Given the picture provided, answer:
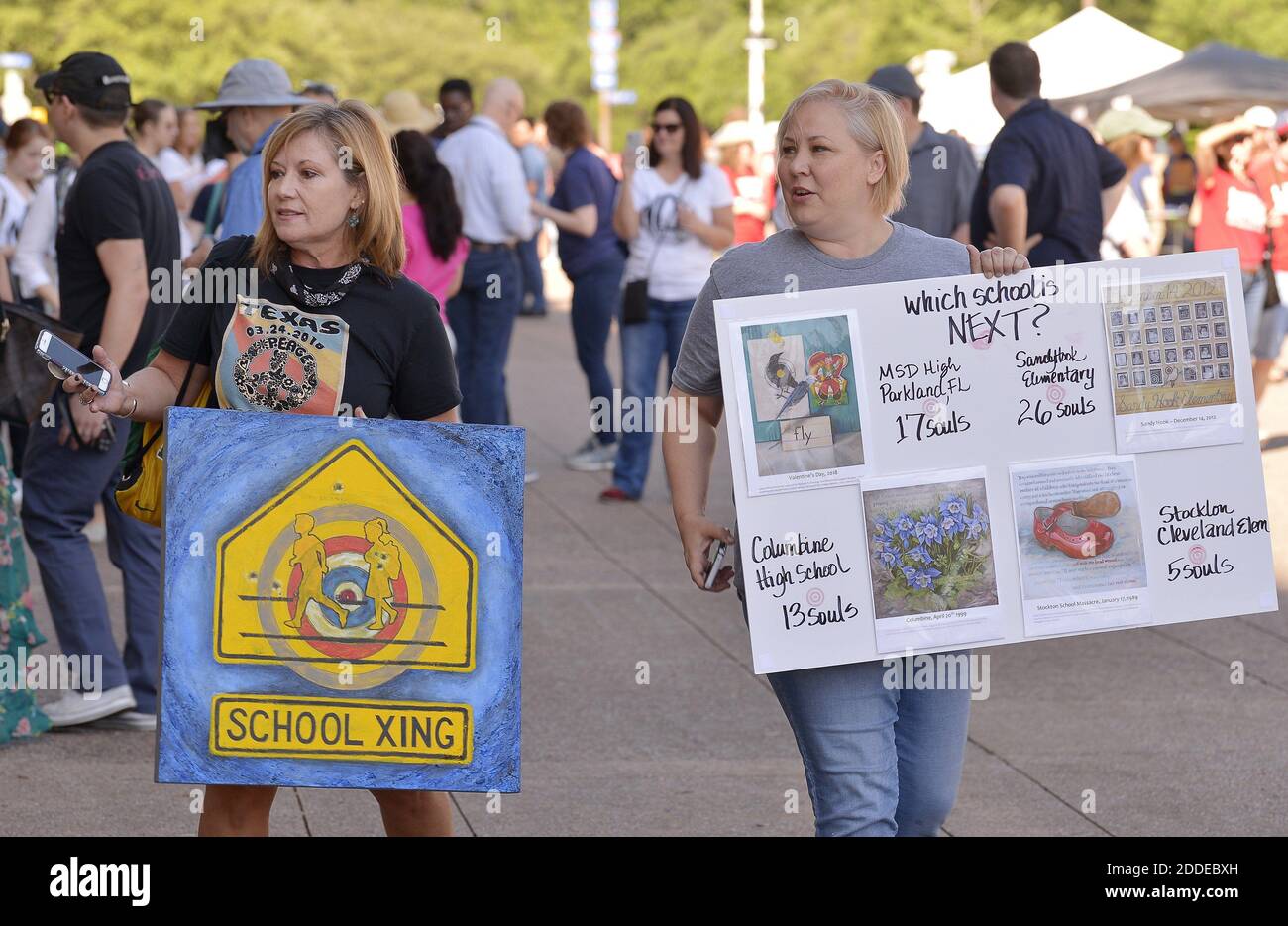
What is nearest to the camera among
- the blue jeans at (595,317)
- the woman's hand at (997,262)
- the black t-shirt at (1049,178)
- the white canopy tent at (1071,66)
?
the woman's hand at (997,262)

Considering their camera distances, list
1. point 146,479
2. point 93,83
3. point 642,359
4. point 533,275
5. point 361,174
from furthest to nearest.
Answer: point 533,275, point 642,359, point 93,83, point 146,479, point 361,174

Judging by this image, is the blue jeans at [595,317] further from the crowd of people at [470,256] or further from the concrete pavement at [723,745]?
the concrete pavement at [723,745]

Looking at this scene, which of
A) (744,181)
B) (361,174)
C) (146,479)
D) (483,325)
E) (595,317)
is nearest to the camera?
(361,174)

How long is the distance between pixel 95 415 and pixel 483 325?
4.79 metres

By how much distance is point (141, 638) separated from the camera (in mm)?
6016

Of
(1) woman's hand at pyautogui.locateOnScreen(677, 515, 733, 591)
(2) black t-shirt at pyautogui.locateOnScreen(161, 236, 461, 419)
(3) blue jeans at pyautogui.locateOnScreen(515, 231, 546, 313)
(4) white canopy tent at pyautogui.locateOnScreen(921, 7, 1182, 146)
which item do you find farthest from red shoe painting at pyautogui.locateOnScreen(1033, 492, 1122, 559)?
(3) blue jeans at pyautogui.locateOnScreen(515, 231, 546, 313)

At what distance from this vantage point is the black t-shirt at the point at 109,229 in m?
5.71

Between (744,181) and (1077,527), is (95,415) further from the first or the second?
(744,181)

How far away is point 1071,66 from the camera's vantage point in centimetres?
1405

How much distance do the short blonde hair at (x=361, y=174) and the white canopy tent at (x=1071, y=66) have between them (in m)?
10.4

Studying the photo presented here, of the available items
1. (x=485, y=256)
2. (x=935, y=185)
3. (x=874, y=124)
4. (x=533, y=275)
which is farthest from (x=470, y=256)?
(x=533, y=275)

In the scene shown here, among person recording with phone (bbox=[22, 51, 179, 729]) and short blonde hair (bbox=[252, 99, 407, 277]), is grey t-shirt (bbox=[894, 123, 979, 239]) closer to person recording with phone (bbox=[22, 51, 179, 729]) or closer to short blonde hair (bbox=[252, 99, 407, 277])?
person recording with phone (bbox=[22, 51, 179, 729])

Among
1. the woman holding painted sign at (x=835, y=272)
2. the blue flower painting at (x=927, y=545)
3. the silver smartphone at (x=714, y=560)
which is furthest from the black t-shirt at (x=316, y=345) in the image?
the blue flower painting at (x=927, y=545)

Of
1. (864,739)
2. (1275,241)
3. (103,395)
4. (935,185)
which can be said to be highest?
(1275,241)
